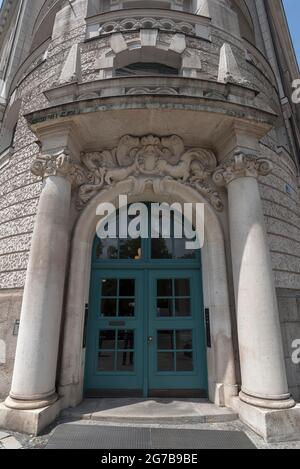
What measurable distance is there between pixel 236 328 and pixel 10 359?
4111mm

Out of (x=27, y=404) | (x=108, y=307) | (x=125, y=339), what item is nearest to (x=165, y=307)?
(x=125, y=339)

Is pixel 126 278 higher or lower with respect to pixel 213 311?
higher

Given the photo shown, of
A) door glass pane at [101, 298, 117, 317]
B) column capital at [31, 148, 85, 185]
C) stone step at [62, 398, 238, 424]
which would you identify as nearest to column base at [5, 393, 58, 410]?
stone step at [62, 398, 238, 424]

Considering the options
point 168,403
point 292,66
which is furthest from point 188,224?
point 292,66

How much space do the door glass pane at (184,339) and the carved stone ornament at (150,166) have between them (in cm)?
256

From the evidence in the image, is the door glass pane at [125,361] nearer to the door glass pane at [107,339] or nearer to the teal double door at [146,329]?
the teal double door at [146,329]

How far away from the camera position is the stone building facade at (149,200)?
4.02 metres

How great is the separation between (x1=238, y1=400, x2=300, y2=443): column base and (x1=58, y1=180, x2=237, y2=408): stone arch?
73 cm

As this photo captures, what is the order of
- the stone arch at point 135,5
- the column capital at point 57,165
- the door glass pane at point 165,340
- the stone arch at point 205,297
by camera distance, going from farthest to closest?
the stone arch at point 135,5, the door glass pane at point 165,340, the column capital at point 57,165, the stone arch at point 205,297

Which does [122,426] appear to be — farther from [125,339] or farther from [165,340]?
[165,340]

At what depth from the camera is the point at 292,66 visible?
36.8 ft
